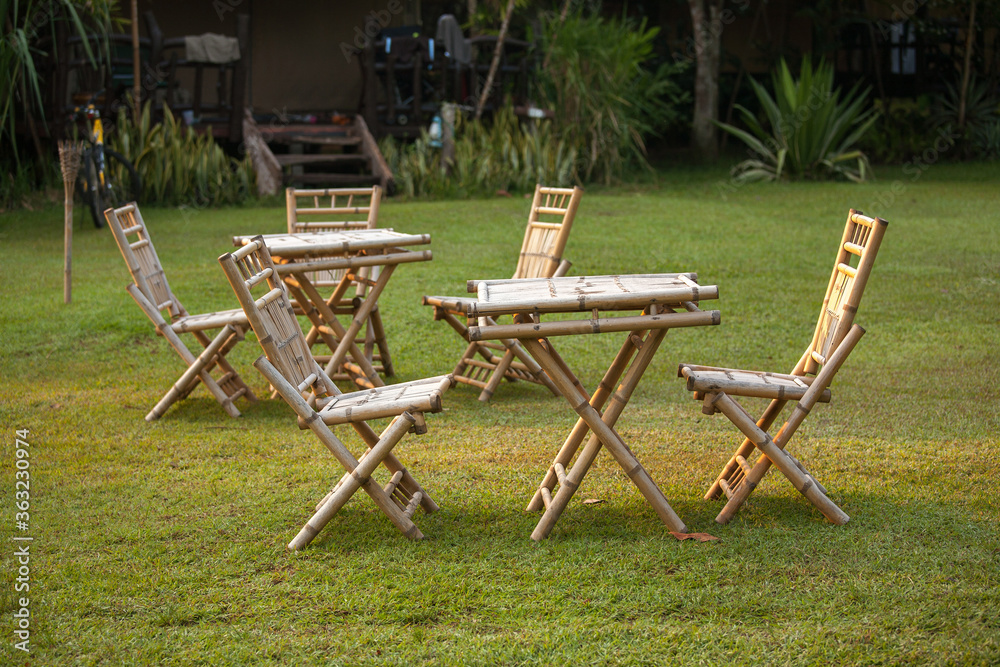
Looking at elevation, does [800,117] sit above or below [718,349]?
above

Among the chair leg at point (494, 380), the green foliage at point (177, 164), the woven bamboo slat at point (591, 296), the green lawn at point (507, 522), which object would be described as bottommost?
the green lawn at point (507, 522)

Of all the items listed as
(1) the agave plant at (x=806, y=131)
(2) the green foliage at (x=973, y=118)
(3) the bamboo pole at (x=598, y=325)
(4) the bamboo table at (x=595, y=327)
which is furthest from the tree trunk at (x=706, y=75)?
(3) the bamboo pole at (x=598, y=325)

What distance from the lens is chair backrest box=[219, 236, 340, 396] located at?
313 cm

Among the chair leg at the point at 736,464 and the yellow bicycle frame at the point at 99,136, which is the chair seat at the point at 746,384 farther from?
the yellow bicycle frame at the point at 99,136

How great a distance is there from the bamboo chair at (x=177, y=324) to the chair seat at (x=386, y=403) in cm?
132

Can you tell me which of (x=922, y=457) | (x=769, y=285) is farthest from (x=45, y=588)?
(x=769, y=285)

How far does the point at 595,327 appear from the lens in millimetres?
3156

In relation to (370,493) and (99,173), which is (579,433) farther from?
(99,173)

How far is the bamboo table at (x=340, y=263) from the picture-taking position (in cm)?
A: 465

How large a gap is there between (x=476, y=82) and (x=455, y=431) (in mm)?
9526

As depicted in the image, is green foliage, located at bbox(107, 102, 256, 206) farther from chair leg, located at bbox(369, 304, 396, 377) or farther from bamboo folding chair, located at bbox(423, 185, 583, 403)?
bamboo folding chair, located at bbox(423, 185, 583, 403)

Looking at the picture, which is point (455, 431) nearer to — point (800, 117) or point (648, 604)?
point (648, 604)

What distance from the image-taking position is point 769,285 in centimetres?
754

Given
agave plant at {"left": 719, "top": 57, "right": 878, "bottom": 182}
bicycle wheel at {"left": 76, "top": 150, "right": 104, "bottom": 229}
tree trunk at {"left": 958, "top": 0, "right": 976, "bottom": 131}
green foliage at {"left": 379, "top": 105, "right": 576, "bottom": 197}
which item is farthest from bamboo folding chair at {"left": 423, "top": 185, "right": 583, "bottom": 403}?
tree trunk at {"left": 958, "top": 0, "right": 976, "bottom": 131}
